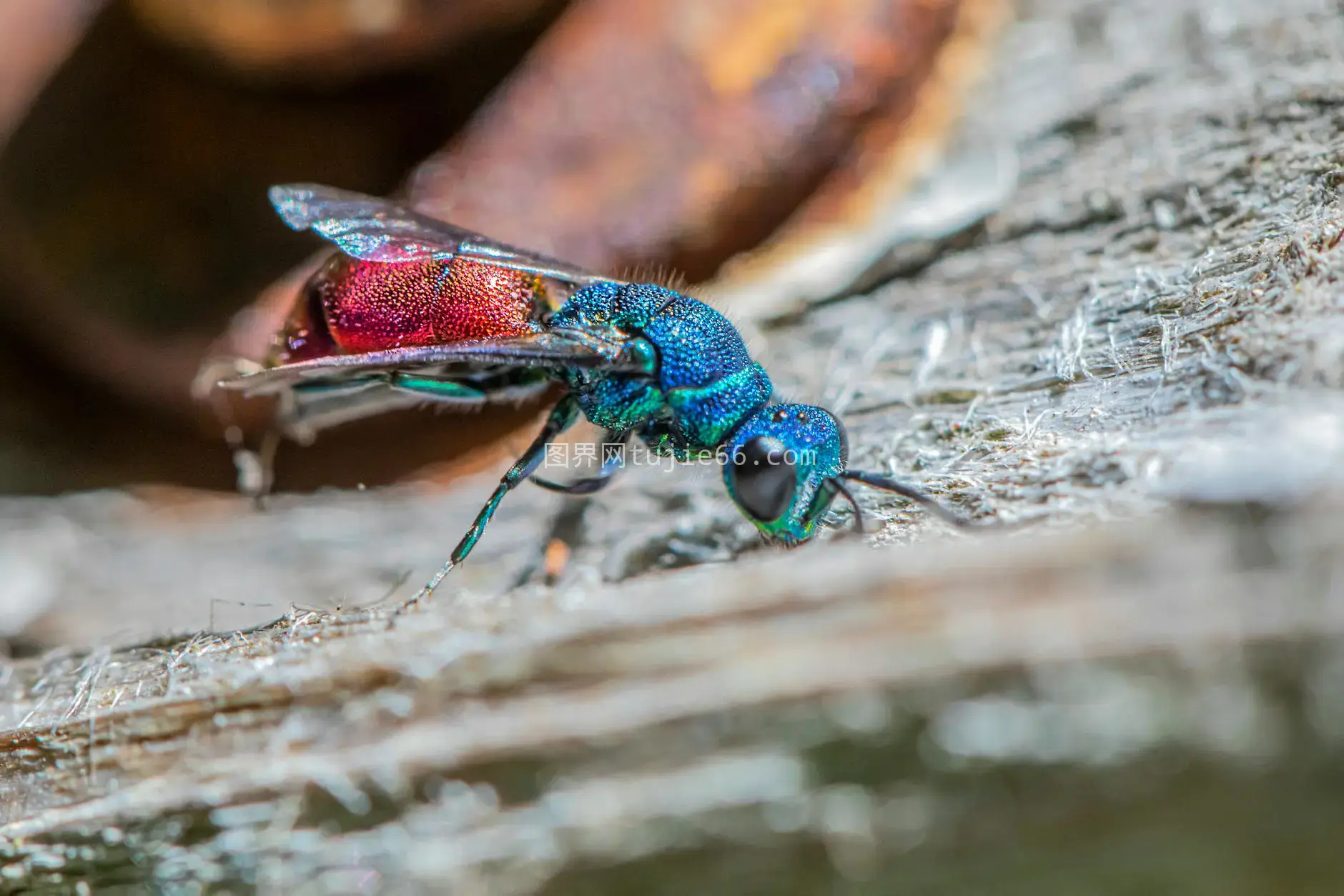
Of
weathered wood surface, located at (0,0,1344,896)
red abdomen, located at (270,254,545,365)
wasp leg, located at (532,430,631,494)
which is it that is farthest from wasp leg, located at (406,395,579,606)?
weathered wood surface, located at (0,0,1344,896)

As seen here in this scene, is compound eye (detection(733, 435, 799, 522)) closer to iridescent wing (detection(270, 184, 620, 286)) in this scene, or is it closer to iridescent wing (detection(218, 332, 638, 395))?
iridescent wing (detection(218, 332, 638, 395))

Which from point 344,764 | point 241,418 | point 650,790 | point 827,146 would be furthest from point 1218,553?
point 241,418

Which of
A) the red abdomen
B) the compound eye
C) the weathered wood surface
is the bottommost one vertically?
the weathered wood surface

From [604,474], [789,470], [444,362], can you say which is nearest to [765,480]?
[789,470]

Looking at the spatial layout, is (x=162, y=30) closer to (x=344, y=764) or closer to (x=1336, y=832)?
(x=344, y=764)

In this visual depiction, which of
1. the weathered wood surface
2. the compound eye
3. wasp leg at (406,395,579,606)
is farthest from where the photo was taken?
wasp leg at (406,395,579,606)
